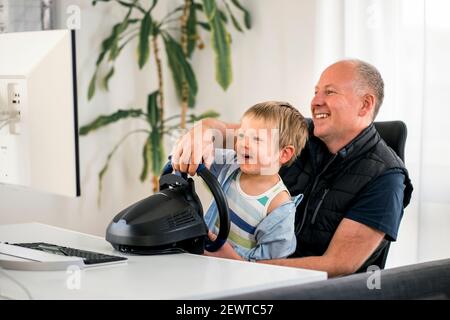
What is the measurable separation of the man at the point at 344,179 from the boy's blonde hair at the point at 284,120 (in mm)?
93

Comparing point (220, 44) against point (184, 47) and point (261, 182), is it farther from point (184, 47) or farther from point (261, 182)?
point (261, 182)

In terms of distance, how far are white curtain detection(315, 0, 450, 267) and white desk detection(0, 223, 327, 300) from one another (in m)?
1.47

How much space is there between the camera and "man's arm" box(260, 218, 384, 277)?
220 centimetres

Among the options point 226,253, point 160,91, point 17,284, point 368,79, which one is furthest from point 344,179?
point 160,91

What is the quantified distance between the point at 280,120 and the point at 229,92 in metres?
1.81

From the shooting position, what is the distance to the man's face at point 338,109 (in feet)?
7.94

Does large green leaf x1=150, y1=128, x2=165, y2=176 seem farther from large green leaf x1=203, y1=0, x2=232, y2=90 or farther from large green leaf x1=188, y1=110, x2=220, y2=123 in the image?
large green leaf x1=203, y1=0, x2=232, y2=90

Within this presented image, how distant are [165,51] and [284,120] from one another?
203 centimetres

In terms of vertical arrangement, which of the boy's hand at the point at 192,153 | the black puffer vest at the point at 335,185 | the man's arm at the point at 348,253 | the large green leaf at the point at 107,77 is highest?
the large green leaf at the point at 107,77

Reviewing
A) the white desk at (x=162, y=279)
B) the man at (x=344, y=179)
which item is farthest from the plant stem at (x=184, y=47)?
the white desk at (x=162, y=279)

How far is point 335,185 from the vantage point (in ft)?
7.69

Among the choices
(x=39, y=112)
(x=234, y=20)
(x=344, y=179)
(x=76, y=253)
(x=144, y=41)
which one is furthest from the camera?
(x=144, y=41)

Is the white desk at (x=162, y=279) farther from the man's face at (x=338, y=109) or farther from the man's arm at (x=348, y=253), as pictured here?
the man's face at (x=338, y=109)
